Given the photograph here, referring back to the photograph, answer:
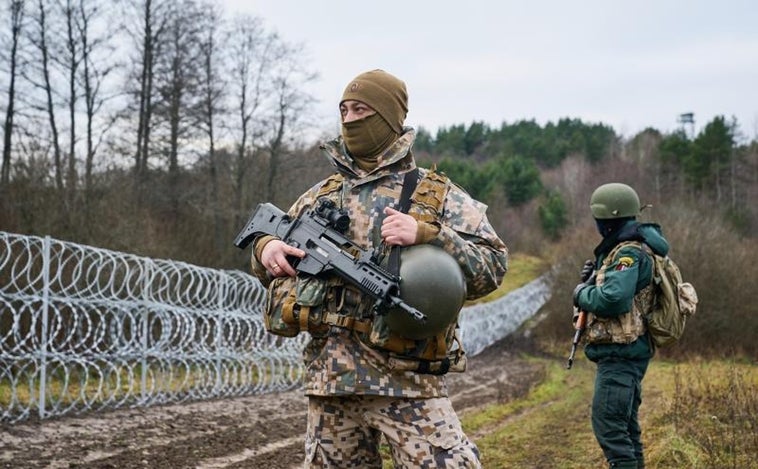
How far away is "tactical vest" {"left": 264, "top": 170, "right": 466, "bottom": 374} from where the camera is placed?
120 inches

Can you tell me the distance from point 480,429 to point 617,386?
5.22 metres

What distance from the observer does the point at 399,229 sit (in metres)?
2.99

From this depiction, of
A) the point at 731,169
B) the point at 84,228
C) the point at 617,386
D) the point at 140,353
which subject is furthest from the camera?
the point at 731,169

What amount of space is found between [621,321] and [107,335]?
1012cm

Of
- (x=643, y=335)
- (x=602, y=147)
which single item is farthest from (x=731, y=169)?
(x=643, y=335)

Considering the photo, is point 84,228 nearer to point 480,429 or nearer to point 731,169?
point 480,429

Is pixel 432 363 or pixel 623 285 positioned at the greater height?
pixel 623 285

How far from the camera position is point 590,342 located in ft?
16.1

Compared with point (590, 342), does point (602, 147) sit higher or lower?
higher

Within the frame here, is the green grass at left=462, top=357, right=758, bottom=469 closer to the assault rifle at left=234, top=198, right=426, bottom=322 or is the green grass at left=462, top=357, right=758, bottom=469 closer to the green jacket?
the green jacket

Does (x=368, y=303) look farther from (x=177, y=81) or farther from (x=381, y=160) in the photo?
(x=177, y=81)

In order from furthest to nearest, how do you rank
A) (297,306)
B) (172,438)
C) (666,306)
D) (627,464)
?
(172,438) → (666,306) → (627,464) → (297,306)

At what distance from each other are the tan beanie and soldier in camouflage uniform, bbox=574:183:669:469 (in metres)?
1.94

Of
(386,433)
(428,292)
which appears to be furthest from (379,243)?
(386,433)
